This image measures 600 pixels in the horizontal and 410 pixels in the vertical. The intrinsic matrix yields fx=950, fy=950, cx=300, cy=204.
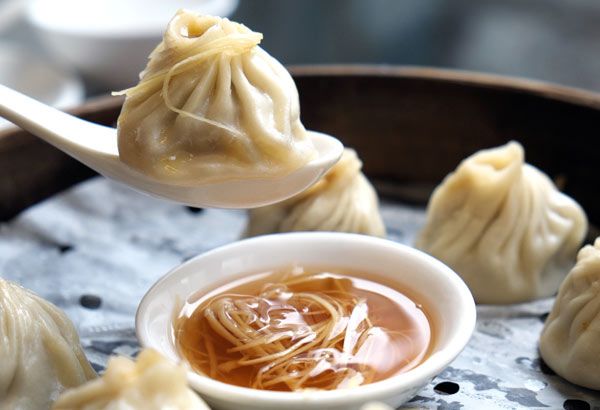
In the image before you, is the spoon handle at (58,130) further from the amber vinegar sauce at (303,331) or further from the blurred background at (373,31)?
the blurred background at (373,31)

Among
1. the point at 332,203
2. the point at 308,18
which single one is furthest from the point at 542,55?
the point at 332,203

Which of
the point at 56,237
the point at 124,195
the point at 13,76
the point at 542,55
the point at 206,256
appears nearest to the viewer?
the point at 206,256

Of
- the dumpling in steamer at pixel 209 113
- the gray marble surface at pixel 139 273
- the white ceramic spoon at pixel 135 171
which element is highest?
the dumpling in steamer at pixel 209 113

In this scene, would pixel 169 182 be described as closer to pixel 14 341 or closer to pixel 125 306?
pixel 14 341

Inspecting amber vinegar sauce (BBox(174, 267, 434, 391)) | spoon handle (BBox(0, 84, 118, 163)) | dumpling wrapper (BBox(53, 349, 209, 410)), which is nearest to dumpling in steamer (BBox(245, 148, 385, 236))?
amber vinegar sauce (BBox(174, 267, 434, 391))

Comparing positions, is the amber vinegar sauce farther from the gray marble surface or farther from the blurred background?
the blurred background

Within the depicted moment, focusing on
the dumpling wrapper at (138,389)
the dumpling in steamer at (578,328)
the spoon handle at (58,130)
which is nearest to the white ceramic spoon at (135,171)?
the spoon handle at (58,130)

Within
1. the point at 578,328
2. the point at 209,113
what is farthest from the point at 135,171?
the point at 578,328
